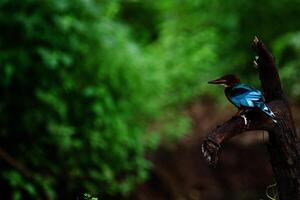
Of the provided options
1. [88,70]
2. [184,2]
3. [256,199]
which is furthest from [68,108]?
[184,2]

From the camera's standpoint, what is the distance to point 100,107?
5.21 metres

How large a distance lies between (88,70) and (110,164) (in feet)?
2.65

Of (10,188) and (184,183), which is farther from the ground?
(184,183)

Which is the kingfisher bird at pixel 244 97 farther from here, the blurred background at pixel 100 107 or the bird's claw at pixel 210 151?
the blurred background at pixel 100 107

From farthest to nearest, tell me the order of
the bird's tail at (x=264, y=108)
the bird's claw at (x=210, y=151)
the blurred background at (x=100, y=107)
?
the blurred background at (x=100, y=107) < the bird's tail at (x=264, y=108) < the bird's claw at (x=210, y=151)

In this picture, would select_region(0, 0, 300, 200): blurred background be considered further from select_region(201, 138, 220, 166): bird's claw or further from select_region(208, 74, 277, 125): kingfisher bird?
select_region(201, 138, 220, 166): bird's claw

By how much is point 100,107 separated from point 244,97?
305cm

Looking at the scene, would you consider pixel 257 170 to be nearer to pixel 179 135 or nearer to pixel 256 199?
pixel 256 199

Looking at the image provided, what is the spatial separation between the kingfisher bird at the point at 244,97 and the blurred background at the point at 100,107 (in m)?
2.08

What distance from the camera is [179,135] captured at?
19.5 feet

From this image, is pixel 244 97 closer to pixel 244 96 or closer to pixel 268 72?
pixel 244 96

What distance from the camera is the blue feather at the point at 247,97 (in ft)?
7.08

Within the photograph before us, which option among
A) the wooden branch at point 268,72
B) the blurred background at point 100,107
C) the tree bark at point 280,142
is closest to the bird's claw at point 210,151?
the tree bark at point 280,142

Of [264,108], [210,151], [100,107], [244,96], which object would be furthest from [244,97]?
[100,107]
